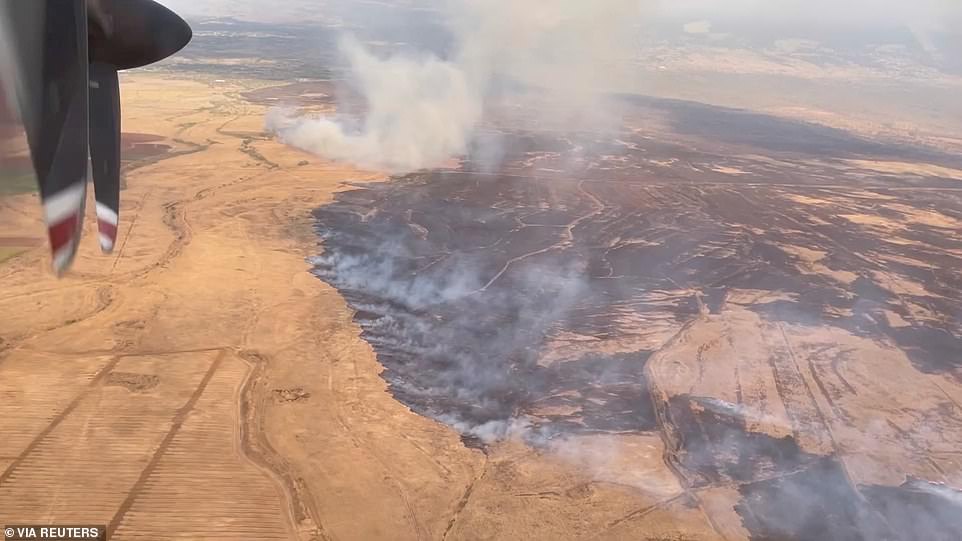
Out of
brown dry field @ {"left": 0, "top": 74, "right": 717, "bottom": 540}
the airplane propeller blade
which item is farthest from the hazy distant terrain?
the airplane propeller blade

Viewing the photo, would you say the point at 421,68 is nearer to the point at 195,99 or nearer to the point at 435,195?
the point at 195,99

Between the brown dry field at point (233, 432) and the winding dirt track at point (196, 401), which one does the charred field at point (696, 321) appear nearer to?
the brown dry field at point (233, 432)

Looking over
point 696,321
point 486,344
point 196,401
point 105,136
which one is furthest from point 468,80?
point 105,136

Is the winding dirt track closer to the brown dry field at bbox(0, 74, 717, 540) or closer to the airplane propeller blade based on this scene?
the brown dry field at bbox(0, 74, 717, 540)

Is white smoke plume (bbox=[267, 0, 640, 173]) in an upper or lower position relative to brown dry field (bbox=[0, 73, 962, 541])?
upper

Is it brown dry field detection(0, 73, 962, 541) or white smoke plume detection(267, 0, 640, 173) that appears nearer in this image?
brown dry field detection(0, 73, 962, 541)

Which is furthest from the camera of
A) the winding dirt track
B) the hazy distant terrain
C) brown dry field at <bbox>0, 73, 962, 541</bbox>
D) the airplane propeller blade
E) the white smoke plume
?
the white smoke plume
